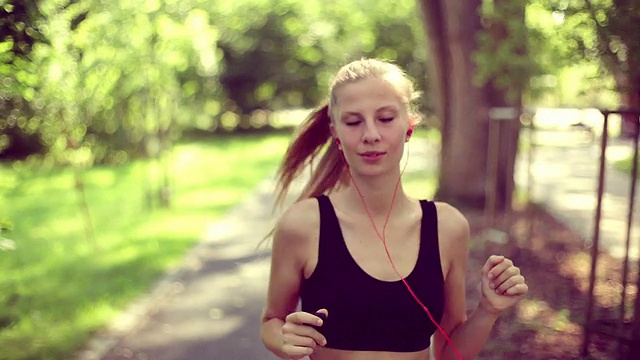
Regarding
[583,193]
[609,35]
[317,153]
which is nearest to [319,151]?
[317,153]

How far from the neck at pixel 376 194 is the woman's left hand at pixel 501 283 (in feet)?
1.12

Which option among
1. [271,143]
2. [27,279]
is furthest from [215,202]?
[271,143]

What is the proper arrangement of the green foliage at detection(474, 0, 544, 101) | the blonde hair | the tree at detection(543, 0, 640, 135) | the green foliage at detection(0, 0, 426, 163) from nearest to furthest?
1. the blonde hair
2. the tree at detection(543, 0, 640, 135)
3. the green foliage at detection(0, 0, 426, 163)
4. the green foliage at detection(474, 0, 544, 101)

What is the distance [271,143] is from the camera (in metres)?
24.4

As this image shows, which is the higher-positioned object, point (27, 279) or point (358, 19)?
point (358, 19)

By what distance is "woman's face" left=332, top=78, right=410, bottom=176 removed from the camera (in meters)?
1.99

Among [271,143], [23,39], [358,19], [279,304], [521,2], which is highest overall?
[358,19]

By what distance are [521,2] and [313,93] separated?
2347 centimetres

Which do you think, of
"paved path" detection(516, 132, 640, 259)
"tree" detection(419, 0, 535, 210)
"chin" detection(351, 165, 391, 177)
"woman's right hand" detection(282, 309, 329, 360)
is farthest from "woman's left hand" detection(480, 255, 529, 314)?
"tree" detection(419, 0, 535, 210)

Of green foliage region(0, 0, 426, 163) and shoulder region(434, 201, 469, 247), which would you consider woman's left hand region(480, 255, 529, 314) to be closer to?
shoulder region(434, 201, 469, 247)

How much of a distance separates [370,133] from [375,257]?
36cm

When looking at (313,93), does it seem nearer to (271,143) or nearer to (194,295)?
(271,143)

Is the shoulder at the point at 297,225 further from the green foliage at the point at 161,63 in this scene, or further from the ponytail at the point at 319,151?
the green foliage at the point at 161,63

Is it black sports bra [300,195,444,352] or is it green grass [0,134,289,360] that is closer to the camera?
black sports bra [300,195,444,352]
